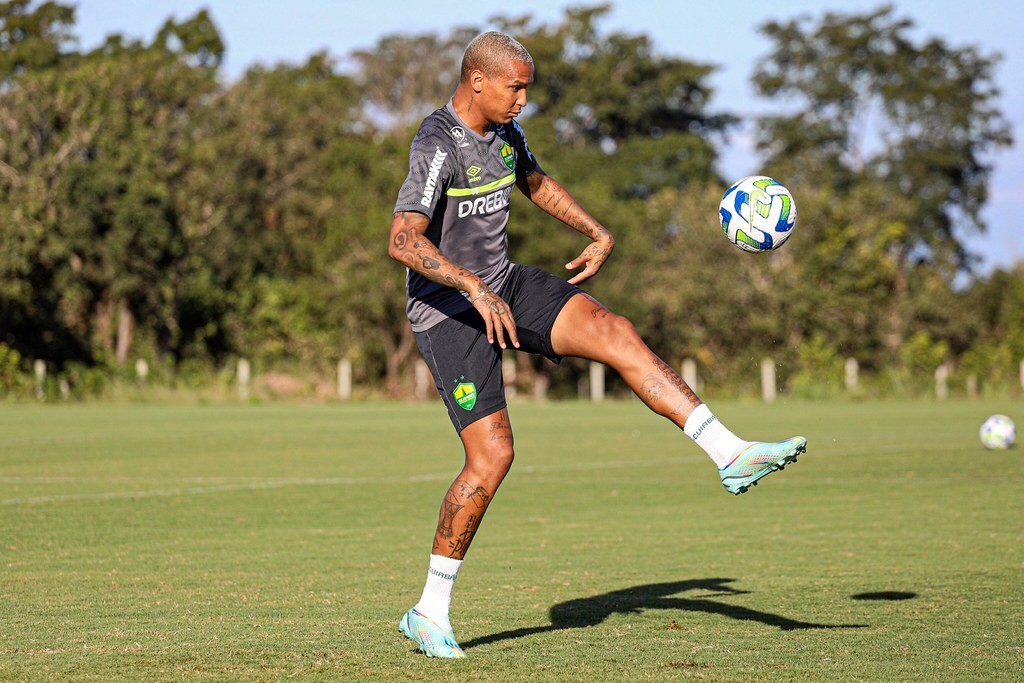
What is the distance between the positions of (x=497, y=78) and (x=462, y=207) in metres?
0.57

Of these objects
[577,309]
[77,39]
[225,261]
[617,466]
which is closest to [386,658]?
[577,309]

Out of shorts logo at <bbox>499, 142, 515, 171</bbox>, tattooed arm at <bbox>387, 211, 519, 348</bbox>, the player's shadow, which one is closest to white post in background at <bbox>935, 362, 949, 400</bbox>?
the player's shadow

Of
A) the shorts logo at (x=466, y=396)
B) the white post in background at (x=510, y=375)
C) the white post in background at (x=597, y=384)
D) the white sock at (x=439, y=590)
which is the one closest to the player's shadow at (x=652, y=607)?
the white sock at (x=439, y=590)

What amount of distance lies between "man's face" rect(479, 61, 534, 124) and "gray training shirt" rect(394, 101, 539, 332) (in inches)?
5.6

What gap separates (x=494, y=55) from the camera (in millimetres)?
6203

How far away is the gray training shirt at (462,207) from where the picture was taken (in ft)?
20.2

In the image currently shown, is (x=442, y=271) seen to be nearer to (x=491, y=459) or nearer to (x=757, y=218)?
(x=491, y=459)

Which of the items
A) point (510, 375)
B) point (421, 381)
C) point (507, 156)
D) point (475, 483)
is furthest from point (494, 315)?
point (510, 375)

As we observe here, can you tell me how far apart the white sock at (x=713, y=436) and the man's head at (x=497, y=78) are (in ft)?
5.02

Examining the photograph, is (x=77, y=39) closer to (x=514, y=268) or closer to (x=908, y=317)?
(x=908, y=317)

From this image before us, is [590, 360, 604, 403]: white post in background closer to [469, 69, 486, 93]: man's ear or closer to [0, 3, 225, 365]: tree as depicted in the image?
[0, 3, 225, 365]: tree

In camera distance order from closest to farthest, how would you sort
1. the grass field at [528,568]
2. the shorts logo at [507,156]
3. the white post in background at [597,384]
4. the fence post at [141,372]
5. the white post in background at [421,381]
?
the grass field at [528,568], the shorts logo at [507,156], the fence post at [141,372], the white post in background at [597,384], the white post in background at [421,381]

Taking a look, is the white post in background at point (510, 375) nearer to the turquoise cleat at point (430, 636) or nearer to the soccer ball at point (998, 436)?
the soccer ball at point (998, 436)

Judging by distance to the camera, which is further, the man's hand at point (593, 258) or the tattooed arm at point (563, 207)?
the tattooed arm at point (563, 207)
